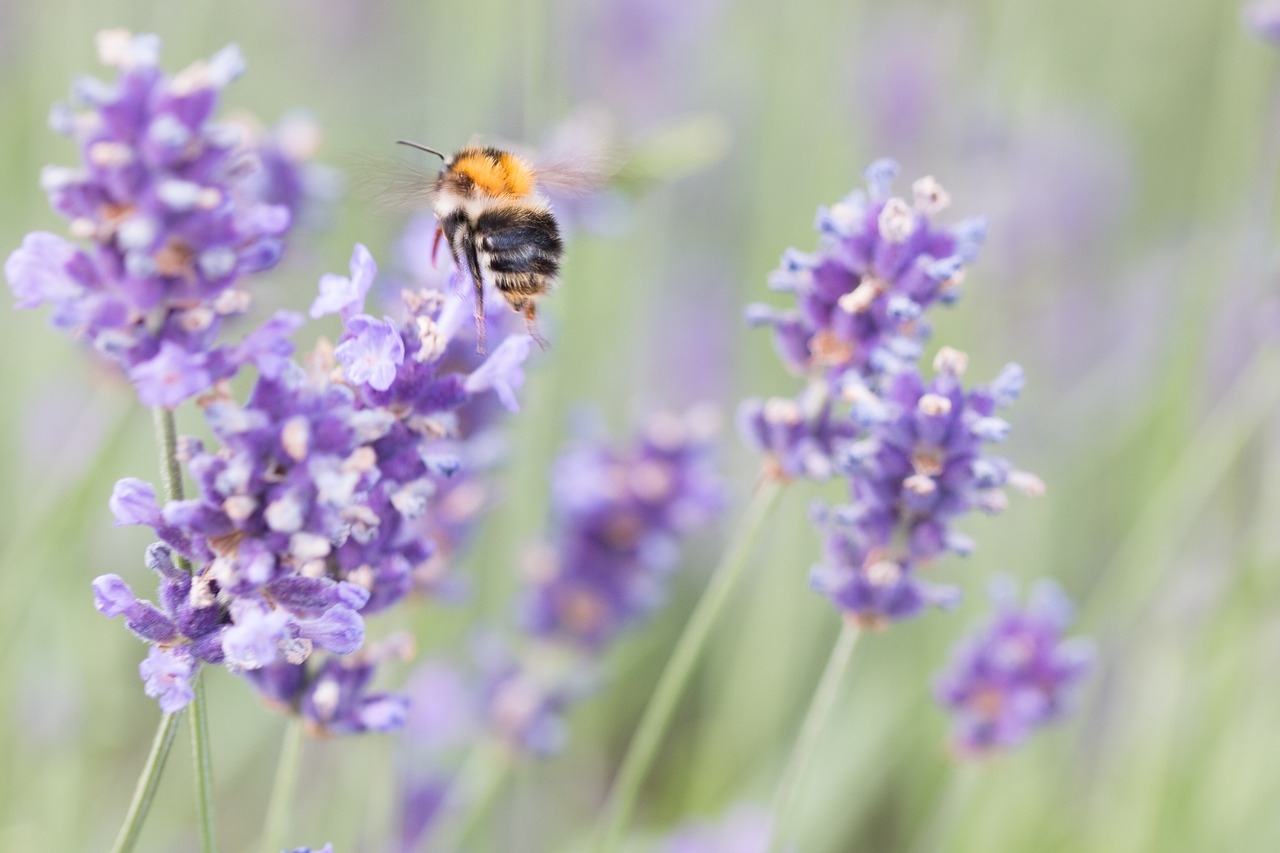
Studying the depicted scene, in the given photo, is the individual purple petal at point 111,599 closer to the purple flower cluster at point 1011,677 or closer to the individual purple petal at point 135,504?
the individual purple petal at point 135,504

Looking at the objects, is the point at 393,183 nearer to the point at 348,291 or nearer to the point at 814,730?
the point at 348,291

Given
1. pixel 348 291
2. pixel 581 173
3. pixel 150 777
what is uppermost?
pixel 581 173

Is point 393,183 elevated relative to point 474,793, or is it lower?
elevated

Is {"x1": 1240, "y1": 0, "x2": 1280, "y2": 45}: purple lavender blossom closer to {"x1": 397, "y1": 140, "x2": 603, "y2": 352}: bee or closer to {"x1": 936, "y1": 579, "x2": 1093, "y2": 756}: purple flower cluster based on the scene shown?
{"x1": 936, "y1": 579, "x2": 1093, "y2": 756}: purple flower cluster

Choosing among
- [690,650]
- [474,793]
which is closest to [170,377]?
[690,650]

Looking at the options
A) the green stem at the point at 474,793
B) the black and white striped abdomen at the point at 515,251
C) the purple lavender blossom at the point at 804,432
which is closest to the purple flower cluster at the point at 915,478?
the purple lavender blossom at the point at 804,432

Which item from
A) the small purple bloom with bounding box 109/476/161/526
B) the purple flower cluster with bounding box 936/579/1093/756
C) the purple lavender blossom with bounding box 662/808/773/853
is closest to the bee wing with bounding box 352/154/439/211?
the small purple bloom with bounding box 109/476/161/526

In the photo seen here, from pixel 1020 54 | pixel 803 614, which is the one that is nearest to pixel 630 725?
pixel 803 614
